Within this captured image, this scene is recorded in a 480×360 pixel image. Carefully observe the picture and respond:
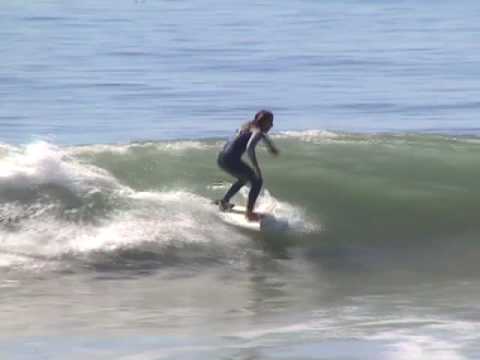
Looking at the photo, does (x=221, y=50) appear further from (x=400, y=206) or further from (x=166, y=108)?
(x=400, y=206)

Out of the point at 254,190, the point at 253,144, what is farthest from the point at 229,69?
the point at 253,144

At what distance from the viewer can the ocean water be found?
12078mm

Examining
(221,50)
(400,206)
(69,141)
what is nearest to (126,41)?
(221,50)

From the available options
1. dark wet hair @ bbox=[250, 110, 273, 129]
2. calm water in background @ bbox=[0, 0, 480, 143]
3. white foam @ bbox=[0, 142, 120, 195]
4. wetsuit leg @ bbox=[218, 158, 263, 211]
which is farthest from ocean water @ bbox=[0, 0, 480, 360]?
dark wet hair @ bbox=[250, 110, 273, 129]

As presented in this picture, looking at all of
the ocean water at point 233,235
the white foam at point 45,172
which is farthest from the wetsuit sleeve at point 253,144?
the white foam at point 45,172

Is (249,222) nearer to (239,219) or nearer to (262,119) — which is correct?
(239,219)

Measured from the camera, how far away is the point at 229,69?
38.9m

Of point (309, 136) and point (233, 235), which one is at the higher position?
point (309, 136)

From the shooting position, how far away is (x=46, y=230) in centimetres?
1583

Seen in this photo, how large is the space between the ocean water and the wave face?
0.02 meters

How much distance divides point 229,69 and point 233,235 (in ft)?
75.4

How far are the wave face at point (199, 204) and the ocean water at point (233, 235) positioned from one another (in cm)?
2

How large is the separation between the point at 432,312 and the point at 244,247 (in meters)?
3.40

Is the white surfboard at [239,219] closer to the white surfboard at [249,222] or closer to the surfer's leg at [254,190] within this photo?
the white surfboard at [249,222]
